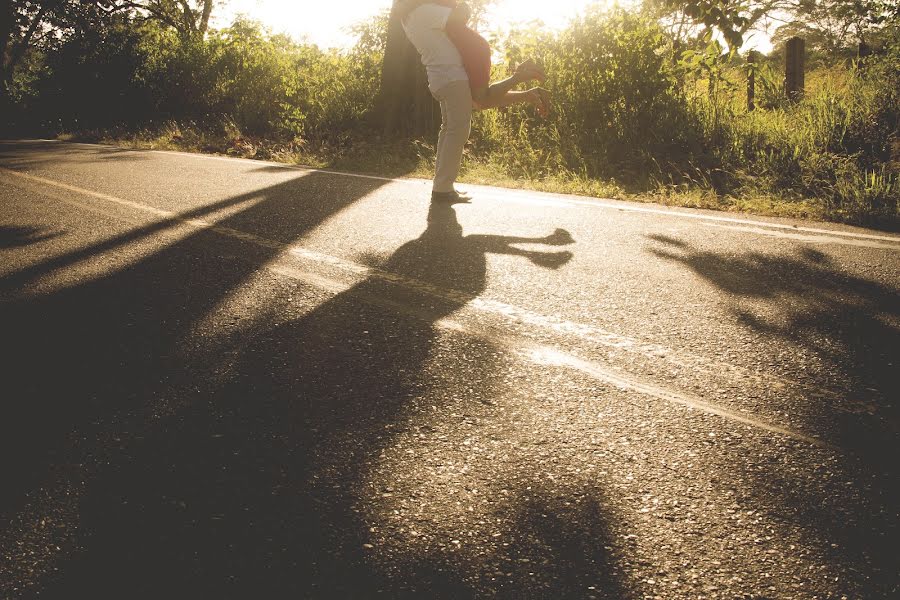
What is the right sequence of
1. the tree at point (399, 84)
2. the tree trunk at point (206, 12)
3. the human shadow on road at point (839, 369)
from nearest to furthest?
the human shadow on road at point (839, 369) → the tree at point (399, 84) → the tree trunk at point (206, 12)

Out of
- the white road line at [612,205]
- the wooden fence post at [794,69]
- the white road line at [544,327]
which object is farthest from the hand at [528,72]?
the wooden fence post at [794,69]

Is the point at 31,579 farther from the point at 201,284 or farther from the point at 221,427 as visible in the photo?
the point at 201,284

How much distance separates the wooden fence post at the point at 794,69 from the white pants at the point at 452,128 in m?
4.94

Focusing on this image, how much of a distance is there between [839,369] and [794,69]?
721 cm

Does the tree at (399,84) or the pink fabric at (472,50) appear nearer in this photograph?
the pink fabric at (472,50)

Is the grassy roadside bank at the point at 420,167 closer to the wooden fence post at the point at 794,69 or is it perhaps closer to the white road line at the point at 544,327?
the wooden fence post at the point at 794,69

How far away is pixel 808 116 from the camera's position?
275 inches

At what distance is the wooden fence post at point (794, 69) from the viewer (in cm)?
821

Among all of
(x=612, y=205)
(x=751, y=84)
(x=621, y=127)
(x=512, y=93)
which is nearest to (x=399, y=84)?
(x=621, y=127)

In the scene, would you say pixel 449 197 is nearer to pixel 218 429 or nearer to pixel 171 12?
pixel 218 429

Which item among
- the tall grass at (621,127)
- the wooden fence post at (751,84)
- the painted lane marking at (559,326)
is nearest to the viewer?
the painted lane marking at (559,326)

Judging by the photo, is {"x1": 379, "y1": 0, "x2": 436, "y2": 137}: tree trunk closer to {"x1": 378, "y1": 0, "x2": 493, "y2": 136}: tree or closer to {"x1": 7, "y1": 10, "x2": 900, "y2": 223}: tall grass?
{"x1": 378, "y1": 0, "x2": 493, "y2": 136}: tree

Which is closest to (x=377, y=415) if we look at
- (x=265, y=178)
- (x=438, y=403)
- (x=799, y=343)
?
(x=438, y=403)

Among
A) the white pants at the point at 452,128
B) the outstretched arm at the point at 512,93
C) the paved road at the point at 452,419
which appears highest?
the outstretched arm at the point at 512,93
